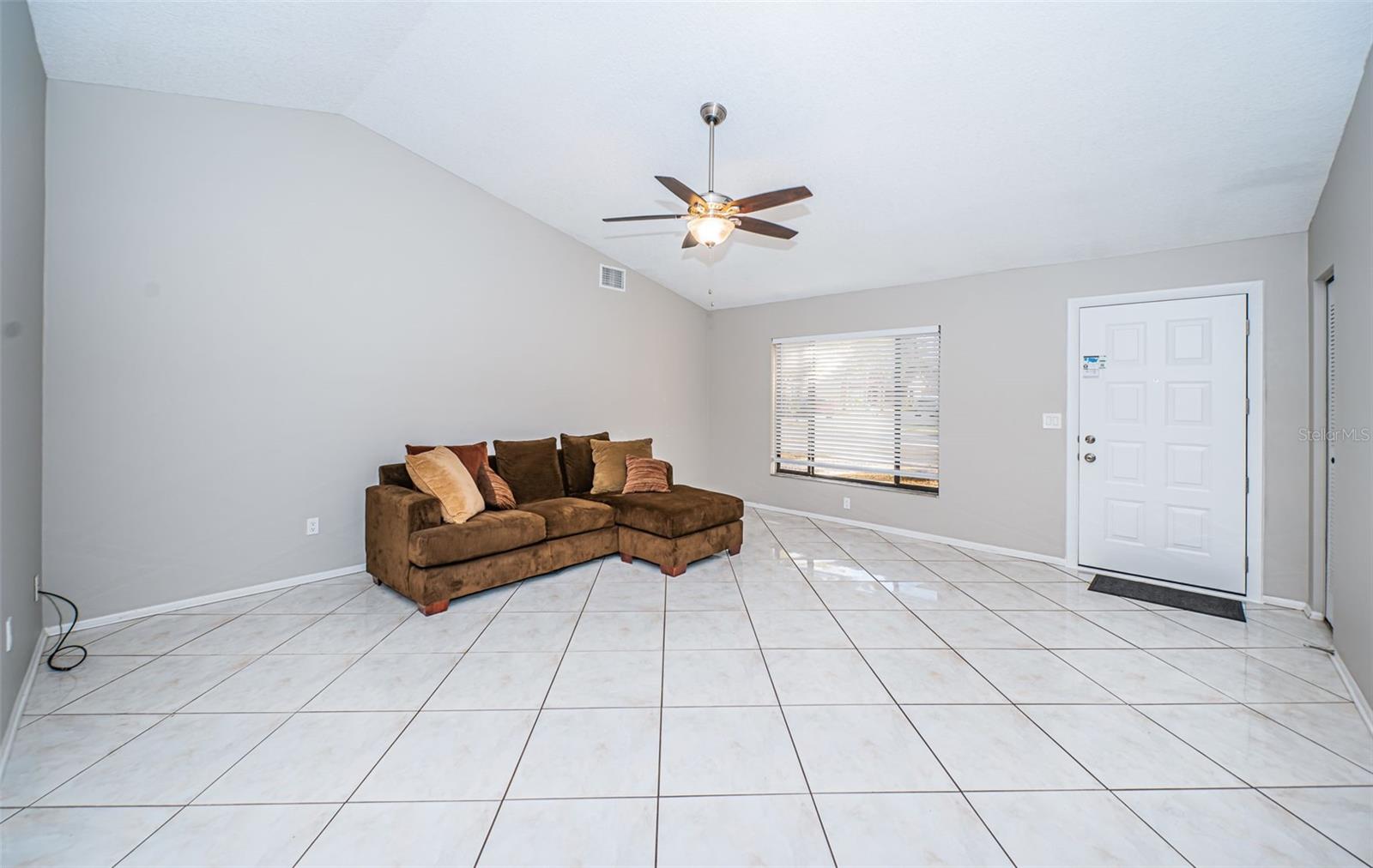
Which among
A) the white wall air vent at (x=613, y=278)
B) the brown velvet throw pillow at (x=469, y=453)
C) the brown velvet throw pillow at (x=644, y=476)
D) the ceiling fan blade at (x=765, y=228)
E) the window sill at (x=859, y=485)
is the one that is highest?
the white wall air vent at (x=613, y=278)

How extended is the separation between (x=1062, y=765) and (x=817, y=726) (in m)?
0.84

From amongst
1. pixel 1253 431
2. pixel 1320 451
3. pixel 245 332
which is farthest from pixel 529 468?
pixel 1320 451

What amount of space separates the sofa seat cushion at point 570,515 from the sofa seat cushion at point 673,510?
0.45 feet

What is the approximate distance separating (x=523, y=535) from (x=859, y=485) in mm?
3431

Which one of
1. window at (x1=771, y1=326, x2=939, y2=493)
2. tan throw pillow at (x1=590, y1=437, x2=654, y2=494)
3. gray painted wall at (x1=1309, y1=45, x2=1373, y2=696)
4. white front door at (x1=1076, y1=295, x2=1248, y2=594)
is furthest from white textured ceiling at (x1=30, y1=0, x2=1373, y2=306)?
tan throw pillow at (x1=590, y1=437, x2=654, y2=494)

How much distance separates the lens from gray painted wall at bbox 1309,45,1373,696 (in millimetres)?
2242

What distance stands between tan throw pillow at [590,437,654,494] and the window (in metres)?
2.00

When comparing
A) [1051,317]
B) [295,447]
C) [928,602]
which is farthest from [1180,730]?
[295,447]

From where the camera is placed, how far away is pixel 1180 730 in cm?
208

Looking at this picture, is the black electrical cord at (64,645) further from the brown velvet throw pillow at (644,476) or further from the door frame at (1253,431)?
the door frame at (1253,431)

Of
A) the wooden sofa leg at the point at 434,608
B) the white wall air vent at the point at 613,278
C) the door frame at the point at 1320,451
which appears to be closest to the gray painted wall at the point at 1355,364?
the door frame at the point at 1320,451

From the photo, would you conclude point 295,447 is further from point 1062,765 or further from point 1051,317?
point 1051,317

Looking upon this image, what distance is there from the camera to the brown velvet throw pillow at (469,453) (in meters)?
3.84

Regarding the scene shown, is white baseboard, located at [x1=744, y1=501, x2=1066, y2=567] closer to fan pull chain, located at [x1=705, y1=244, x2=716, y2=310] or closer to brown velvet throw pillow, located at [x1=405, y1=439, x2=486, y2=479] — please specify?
fan pull chain, located at [x1=705, y1=244, x2=716, y2=310]
